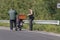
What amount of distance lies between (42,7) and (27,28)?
496 cm

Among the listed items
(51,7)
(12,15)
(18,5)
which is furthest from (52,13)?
(12,15)

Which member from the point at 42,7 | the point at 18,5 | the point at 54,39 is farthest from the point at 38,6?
the point at 54,39

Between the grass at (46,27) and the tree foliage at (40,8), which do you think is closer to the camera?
the grass at (46,27)

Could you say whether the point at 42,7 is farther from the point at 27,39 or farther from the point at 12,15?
the point at 27,39

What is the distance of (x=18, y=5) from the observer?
103ft

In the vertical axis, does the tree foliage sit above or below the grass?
above

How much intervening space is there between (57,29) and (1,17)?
34.8ft

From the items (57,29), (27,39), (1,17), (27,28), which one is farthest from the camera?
(1,17)

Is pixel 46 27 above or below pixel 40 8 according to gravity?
below

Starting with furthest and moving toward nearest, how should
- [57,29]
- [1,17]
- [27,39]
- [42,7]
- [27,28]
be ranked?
1. [1,17]
2. [42,7]
3. [27,28]
4. [57,29]
5. [27,39]

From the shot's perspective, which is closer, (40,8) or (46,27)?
(46,27)

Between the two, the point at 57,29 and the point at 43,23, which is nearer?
the point at 57,29

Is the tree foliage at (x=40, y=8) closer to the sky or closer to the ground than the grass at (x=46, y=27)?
closer to the sky

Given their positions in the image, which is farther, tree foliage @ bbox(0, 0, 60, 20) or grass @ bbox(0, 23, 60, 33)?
tree foliage @ bbox(0, 0, 60, 20)
